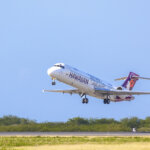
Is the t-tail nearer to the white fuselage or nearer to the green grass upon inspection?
the white fuselage

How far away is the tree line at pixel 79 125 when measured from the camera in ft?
200

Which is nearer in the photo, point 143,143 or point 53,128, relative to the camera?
point 143,143

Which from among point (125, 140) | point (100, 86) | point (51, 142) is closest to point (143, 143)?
point (125, 140)

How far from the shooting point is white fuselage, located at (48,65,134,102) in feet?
171

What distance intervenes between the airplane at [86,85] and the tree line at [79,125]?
402 cm

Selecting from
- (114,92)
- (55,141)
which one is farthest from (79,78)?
(55,141)

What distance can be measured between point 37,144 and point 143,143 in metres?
9.79

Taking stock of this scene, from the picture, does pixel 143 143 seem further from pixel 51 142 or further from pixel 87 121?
pixel 87 121

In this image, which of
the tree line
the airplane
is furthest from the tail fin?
the tree line

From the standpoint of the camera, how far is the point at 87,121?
6931cm

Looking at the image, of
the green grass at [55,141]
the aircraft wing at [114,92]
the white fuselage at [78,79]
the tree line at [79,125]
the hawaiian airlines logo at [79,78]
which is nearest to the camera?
the green grass at [55,141]

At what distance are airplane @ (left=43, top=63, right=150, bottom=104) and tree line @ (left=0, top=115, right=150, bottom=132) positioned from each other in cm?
402

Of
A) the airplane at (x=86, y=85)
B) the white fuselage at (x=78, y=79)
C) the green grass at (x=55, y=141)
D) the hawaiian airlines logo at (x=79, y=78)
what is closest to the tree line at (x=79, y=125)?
the airplane at (x=86, y=85)

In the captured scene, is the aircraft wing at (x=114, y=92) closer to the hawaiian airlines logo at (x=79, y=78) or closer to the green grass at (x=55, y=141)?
Result: the hawaiian airlines logo at (x=79, y=78)
